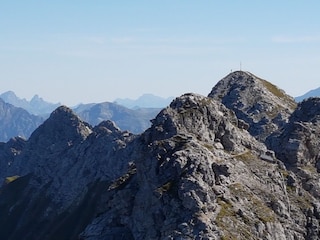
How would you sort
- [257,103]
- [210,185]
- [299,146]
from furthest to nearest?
[257,103] < [299,146] < [210,185]

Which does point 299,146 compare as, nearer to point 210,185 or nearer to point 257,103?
point 210,185

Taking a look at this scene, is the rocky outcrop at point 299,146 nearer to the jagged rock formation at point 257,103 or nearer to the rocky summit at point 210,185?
the rocky summit at point 210,185

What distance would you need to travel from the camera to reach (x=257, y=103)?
182m

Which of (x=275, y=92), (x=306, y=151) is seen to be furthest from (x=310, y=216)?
(x=275, y=92)

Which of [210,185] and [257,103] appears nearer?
[210,185]

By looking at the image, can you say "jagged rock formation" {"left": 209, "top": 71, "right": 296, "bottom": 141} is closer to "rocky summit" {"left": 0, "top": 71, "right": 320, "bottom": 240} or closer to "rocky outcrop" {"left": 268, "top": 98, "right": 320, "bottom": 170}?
"rocky outcrop" {"left": 268, "top": 98, "right": 320, "bottom": 170}

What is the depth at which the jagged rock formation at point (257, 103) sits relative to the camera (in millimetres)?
168375

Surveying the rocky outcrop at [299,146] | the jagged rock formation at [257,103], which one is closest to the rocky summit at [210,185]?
the rocky outcrop at [299,146]

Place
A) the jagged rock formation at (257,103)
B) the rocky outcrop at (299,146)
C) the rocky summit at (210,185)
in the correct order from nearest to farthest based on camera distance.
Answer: the rocky summit at (210,185) < the rocky outcrop at (299,146) < the jagged rock formation at (257,103)

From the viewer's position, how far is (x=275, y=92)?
19712cm

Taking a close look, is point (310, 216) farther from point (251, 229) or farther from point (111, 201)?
point (111, 201)

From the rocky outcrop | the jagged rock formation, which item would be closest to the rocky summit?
the rocky outcrop

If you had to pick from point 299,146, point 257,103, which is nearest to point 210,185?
point 299,146

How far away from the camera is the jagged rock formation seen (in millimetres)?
168375
